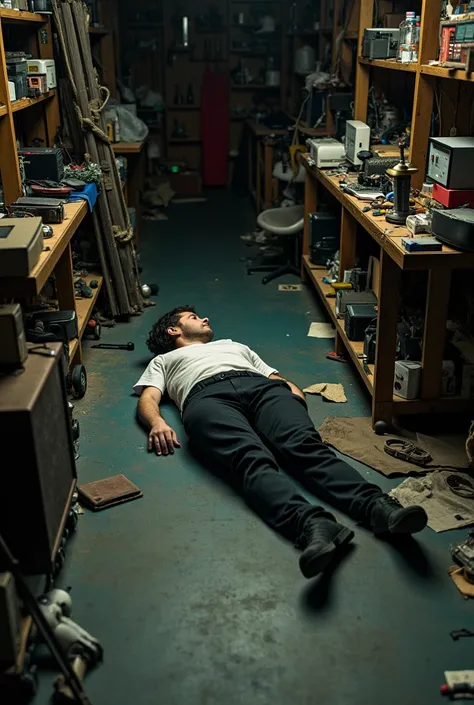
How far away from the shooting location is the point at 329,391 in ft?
11.4

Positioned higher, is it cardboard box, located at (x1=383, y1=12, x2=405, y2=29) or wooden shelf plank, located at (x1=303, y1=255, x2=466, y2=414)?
cardboard box, located at (x1=383, y1=12, x2=405, y2=29)

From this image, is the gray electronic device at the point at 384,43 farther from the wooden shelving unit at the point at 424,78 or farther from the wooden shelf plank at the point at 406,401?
the wooden shelf plank at the point at 406,401

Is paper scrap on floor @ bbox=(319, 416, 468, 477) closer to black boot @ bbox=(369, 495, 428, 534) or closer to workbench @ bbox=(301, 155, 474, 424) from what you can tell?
workbench @ bbox=(301, 155, 474, 424)

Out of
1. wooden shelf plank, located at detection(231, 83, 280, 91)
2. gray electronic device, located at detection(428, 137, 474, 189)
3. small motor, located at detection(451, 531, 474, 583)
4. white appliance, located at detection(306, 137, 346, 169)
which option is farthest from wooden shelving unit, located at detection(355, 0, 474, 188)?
wooden shelf plank, located at detection(231, 83, 280, 91)

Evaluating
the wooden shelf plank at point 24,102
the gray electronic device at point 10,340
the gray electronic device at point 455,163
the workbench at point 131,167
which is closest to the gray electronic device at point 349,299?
the gray electronic device at point 455,163

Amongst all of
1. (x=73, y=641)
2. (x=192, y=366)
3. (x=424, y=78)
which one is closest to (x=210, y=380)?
(x=192, y=366)

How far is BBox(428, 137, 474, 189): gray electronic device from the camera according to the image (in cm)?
292

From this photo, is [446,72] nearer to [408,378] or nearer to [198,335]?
[408,378]

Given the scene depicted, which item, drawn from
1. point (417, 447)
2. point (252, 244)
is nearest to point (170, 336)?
point (417, 447)

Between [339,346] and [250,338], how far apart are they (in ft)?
1.79

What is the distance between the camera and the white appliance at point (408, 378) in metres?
3.04

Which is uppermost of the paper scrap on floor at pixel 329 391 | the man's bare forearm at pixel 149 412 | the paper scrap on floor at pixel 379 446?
the man's bare forearm at pixel 149 412

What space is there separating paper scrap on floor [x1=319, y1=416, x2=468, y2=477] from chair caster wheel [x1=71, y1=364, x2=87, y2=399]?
1.15 metres

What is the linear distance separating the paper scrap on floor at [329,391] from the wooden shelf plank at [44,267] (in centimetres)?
134
